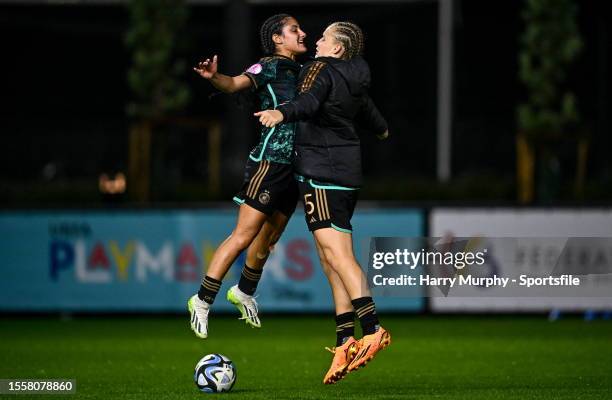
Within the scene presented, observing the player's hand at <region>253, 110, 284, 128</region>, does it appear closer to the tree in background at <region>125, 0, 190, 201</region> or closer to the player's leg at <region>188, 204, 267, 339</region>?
the player's leg at <region>188, 204, 267, 339</region>

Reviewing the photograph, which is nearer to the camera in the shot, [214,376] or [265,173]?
[214,376]

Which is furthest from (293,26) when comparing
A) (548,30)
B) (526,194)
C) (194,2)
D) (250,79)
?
(194,2)

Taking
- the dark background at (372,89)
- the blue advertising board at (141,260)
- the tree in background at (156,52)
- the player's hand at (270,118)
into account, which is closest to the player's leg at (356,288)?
the player's hand at (270,118)

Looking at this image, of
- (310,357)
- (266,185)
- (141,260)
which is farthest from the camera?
(141,260)

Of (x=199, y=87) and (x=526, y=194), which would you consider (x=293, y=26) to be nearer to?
(x=526, y=194)

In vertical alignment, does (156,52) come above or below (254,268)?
above

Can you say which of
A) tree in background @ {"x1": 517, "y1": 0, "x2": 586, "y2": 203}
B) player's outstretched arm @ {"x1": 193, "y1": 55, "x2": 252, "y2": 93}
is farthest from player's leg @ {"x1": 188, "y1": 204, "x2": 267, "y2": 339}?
tree in background @ {"x1": 517, "y1": 0, "x2": 586, "y2": 203}

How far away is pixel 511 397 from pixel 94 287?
27.0 ft

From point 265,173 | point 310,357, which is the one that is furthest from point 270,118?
point 310,357

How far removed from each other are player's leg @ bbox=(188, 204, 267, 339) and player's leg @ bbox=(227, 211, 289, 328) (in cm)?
23

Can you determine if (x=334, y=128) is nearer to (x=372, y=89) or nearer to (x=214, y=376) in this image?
(x=214, y=376)

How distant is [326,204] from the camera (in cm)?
959

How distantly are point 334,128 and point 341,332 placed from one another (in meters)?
1.39

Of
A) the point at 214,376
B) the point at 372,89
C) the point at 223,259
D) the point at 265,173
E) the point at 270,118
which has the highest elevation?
the point at 270,118
